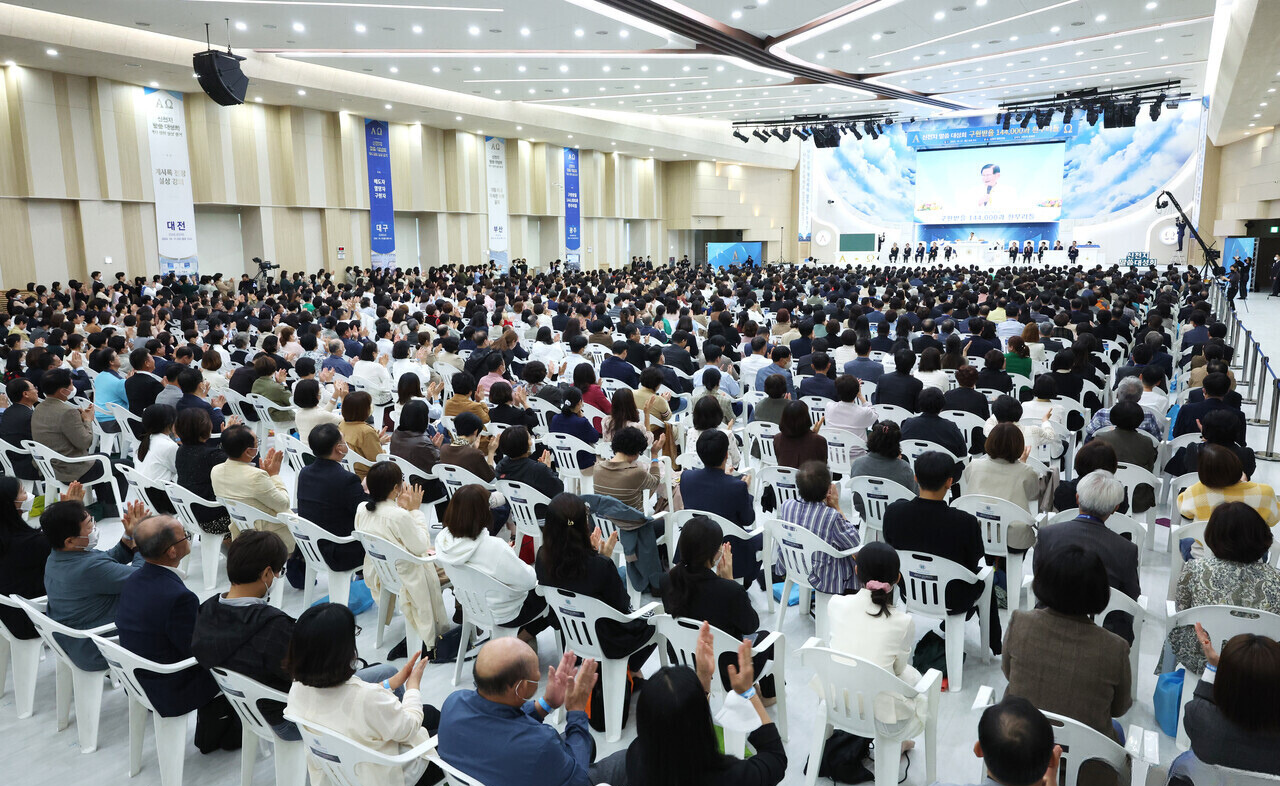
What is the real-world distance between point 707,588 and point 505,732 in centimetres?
107

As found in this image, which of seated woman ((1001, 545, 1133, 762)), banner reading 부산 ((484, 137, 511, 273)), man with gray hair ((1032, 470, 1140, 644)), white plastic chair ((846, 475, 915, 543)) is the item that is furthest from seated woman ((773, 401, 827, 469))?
banner reading 부산 ((484, 137, 511, 273))

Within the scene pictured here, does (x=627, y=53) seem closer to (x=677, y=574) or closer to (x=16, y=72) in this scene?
(x=16, y=72)

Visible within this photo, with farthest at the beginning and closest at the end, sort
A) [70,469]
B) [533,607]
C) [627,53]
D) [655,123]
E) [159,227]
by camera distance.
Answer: [655,123], [159,227], [627,53], [70,469], [533,607]

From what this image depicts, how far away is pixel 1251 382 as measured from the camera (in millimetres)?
9672

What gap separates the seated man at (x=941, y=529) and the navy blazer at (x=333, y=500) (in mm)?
2811

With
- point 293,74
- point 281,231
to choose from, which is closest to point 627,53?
point 293,74

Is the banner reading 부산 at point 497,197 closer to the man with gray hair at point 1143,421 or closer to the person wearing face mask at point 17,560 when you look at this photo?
the man with gray hair at point 1143,421

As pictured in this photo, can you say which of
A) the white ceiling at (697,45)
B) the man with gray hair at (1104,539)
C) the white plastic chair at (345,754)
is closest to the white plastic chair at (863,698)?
the man with gray hair at (1104,539)

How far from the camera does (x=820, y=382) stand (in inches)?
279

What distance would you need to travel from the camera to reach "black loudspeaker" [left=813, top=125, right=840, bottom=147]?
2928cm

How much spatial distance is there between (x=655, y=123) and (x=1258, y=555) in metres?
29.3

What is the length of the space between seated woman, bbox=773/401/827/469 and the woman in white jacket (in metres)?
2.09

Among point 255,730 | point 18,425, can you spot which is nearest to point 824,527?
point 255,730

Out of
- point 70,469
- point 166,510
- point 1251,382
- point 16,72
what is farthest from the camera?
point 16,72
